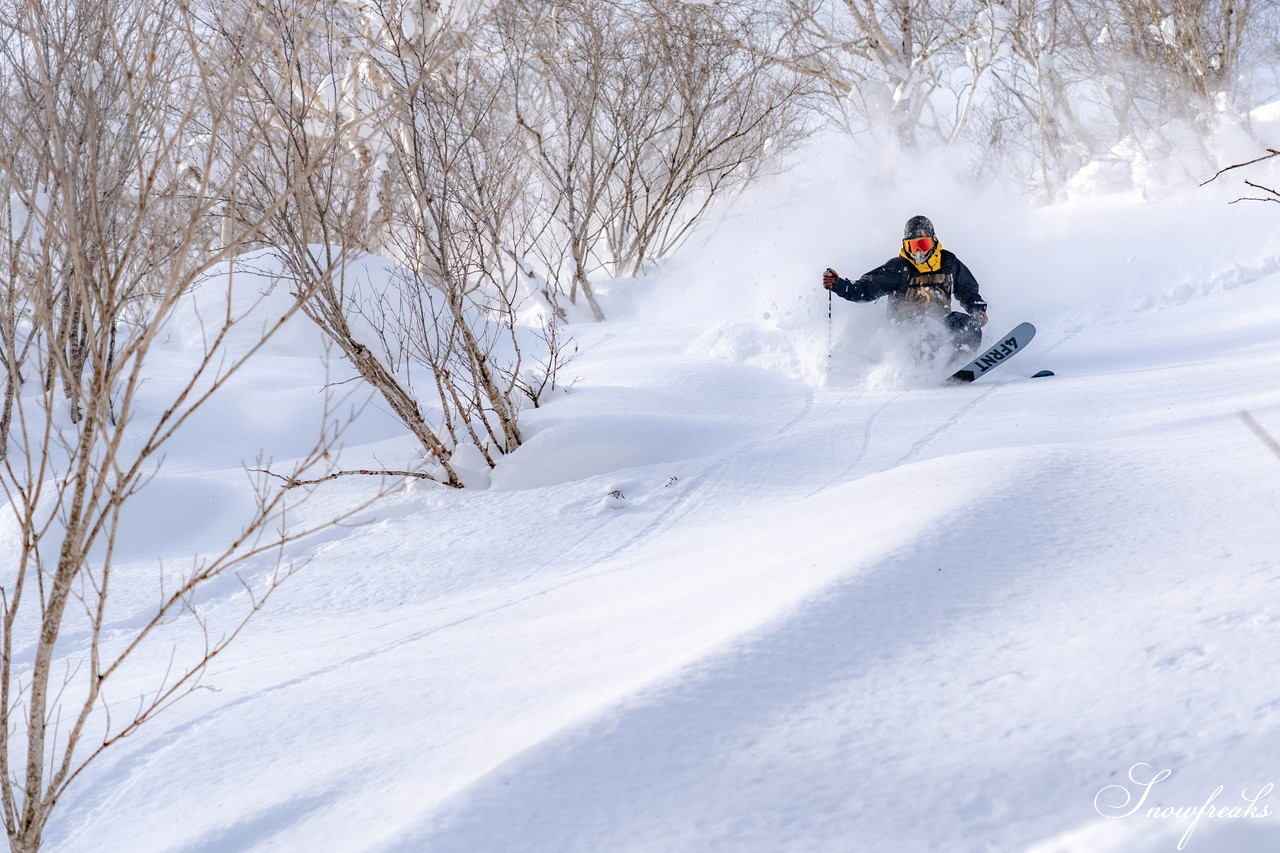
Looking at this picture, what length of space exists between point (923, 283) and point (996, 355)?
0.94 meters

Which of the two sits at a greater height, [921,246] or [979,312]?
[921,246]

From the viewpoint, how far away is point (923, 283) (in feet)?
22.7

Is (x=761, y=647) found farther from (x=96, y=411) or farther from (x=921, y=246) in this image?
(x=921, y=246)

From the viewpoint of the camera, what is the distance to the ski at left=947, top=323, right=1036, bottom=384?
613 cm

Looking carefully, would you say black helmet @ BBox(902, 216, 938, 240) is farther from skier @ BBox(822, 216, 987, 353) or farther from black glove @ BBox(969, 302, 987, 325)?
black glove @ BBox(969, 302, 987, 325)

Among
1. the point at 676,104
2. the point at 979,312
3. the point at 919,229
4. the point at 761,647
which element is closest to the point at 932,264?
the point at 919,229

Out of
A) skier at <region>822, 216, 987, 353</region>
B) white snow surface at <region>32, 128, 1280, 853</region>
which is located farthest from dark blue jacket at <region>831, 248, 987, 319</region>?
white snow surface at <region>32, 128, 1280, 853</region>

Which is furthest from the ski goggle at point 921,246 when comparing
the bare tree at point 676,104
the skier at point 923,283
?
the bare tree at point 676,104

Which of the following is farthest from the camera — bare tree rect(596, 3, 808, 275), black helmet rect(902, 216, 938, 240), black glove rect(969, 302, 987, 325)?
bare tree rect(596, 3, 808, 275)

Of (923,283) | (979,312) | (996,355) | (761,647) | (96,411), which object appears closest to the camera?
(96,411)

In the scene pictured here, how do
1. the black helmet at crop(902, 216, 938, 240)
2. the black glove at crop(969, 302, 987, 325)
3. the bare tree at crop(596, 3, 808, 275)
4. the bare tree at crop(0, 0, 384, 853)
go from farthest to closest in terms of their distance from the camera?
the bare tree at crop(596, 3, 808, 275) → the black helmet at crop(902, 216, 938, 240) → the black glove at crop(969, 302, 987, 325) → the bare tree at crop(0, 0, 384, 853)

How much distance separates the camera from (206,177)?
1315 millimetres

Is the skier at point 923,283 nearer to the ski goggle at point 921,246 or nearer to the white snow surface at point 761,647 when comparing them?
the ski goggle at point 921,246

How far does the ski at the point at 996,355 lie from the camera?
20.1 ft
